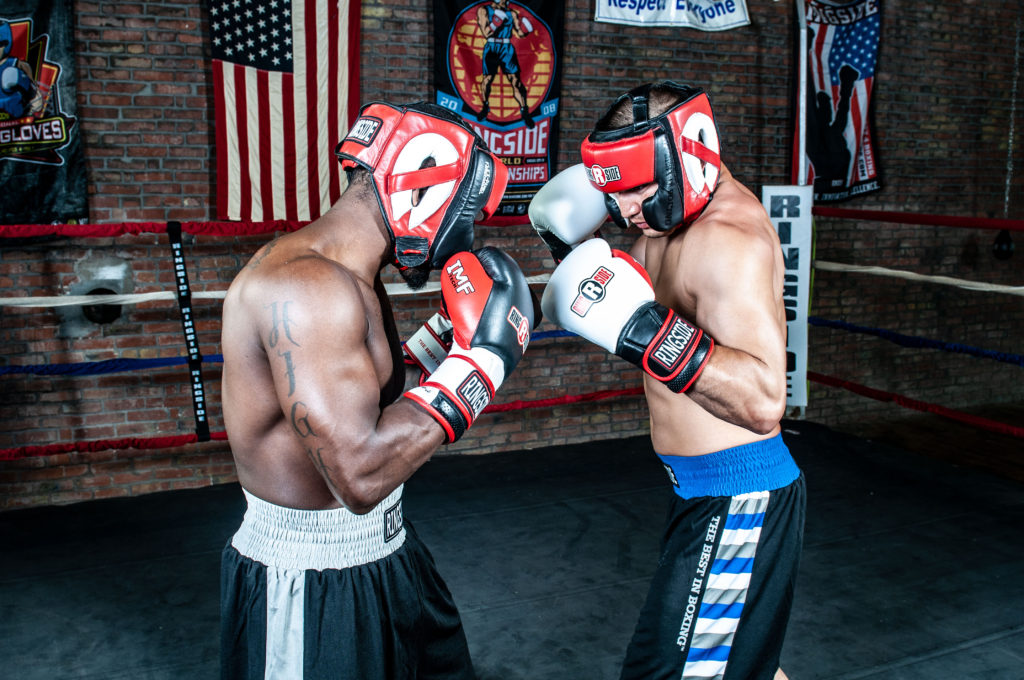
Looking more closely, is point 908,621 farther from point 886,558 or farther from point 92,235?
point 92,235

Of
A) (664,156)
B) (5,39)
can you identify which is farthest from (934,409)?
(5,39)

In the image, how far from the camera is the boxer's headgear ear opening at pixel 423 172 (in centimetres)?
136

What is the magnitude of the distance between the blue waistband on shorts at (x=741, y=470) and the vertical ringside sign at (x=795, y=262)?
8.37 ft

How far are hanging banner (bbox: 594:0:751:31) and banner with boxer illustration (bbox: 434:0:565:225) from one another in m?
0.29

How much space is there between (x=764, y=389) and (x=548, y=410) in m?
2.84

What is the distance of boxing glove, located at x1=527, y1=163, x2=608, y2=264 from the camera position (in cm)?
194

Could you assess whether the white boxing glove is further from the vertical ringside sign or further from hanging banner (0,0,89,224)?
hanging banner (0,0,89,224)

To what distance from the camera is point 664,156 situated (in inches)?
62.4

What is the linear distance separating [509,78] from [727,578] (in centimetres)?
295

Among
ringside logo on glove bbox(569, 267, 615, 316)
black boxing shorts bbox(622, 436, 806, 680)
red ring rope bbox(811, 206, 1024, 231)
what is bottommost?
black boxing shorts bbox(622, 436, 806, 680)

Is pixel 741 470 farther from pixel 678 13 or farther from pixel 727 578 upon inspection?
pixel 678 13

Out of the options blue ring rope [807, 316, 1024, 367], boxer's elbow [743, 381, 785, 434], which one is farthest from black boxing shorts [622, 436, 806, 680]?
blue ring rope [807, 316, 1024, 367]

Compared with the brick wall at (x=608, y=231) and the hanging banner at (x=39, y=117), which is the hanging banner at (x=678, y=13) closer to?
the brick wall at (x=608, y=231)

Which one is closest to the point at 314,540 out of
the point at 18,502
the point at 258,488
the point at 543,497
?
the point at 258,488
